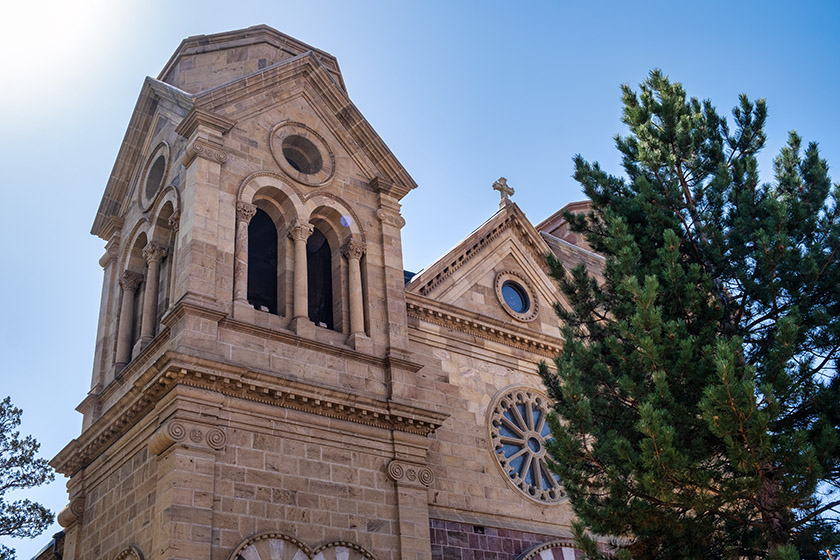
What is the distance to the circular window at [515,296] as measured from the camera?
70.5 ft

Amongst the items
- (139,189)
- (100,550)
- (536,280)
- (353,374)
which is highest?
(139,189)

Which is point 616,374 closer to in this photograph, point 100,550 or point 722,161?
point 722,161

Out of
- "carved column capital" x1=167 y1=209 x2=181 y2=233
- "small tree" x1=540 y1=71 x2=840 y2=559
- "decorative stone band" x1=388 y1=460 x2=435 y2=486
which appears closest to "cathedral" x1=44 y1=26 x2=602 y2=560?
"decorative stone band" x1=388 y1=460 x2=435 y2=486

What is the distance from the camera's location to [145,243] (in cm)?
1933

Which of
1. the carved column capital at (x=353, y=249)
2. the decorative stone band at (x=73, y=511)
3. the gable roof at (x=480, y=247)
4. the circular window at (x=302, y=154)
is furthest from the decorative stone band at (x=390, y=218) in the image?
the decorative stone band at (x=73, y=511)

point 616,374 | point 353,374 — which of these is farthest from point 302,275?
point 616,374

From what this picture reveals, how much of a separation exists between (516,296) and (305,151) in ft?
21.6

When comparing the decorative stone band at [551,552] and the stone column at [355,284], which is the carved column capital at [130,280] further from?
the decorative stone band at [551,552]

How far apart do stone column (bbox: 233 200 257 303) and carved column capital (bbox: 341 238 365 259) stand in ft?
7.69

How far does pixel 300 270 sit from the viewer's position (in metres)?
17.2

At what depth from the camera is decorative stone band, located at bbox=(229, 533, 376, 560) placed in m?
13.5

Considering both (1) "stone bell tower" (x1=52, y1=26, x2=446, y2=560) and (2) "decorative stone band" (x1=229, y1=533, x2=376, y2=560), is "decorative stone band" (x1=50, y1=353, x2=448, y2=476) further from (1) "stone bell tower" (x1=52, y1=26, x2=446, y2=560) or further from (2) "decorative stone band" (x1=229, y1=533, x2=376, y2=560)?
(2) "decorative stone band" (x1=229, y1=533, x2=376, y2=560)

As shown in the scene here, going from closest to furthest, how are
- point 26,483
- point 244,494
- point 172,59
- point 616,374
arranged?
point 616,374, point 244,494, point 172,59, point 26,483

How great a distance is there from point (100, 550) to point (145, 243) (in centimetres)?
691
